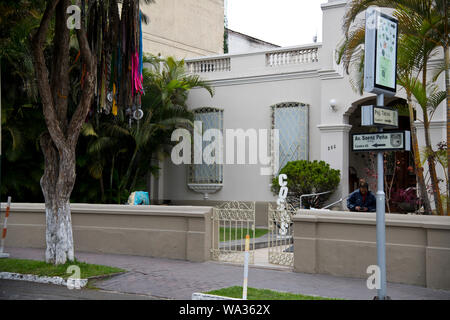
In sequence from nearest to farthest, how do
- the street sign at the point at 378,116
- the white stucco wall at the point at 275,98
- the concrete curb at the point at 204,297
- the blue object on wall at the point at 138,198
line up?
the street sign at the point at 378,116 → the concrete curb at the point at 204,297 → the blue object on wall at the point at 138,198 → the white stucco wall at the point at 275,98

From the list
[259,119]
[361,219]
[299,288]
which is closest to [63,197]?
[299,288]

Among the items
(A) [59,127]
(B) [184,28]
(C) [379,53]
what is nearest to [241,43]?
(B) [184,28]

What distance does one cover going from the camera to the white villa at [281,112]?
17844 mm

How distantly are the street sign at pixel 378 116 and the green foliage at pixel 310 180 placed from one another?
9019 millimetres

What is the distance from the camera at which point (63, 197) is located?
A: 1083 cm

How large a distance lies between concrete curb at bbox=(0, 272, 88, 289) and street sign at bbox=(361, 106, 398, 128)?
17.8ft

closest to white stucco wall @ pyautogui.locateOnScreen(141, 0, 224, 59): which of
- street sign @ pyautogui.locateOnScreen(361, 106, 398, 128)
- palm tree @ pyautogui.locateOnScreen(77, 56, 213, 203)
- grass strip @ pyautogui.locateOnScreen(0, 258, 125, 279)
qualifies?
palm tree @ pyautogui.locateOnScreen(77, 56, 213, 203)

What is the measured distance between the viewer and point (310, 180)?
1694cm

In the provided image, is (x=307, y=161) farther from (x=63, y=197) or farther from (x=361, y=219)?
(x=63, y=197)

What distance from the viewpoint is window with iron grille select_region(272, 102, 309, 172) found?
1888cm

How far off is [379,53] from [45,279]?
6.74 m

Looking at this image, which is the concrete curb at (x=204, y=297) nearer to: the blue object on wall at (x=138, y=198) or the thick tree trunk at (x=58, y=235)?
the thick tree trunk at (x=58, y=235)

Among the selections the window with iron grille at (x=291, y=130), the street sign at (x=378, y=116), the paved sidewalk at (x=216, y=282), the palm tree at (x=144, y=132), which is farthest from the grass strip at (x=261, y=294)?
the palm tree at (x=144, y=132)

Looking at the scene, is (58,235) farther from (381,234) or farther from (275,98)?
(275,98)
